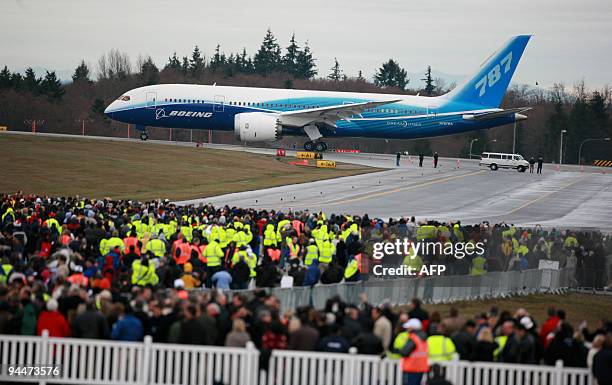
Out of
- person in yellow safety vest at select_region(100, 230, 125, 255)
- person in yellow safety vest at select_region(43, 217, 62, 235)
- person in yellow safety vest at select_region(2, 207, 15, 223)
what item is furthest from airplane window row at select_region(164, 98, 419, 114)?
person in yellow safety vest at select_region(100, 230, 125, 255)

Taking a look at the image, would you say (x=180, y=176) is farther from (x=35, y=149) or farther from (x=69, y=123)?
(x=69, y=123)

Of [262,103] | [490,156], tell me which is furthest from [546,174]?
[262,103]

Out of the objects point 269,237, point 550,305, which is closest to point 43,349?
point 269,237

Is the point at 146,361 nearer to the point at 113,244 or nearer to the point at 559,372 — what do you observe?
the point at 559,372

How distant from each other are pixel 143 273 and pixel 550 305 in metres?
11.5

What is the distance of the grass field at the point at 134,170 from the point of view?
147 feet

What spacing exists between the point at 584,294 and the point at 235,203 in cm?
1848

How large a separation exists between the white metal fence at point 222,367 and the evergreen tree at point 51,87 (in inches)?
3709

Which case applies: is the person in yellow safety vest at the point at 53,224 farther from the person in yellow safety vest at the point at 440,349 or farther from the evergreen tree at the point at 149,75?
the evergreen tree at the point at 149,75

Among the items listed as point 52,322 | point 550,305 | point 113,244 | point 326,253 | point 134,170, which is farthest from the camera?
point 134,170

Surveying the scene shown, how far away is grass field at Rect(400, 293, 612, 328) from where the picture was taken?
2202 cm

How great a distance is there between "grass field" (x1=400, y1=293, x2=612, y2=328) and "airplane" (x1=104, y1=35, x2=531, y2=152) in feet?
126

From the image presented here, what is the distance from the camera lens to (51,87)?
349 ft

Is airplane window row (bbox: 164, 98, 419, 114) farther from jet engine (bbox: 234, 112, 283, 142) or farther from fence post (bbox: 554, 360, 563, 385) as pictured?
fence post (bbox: 554, 360, 563, 385)
